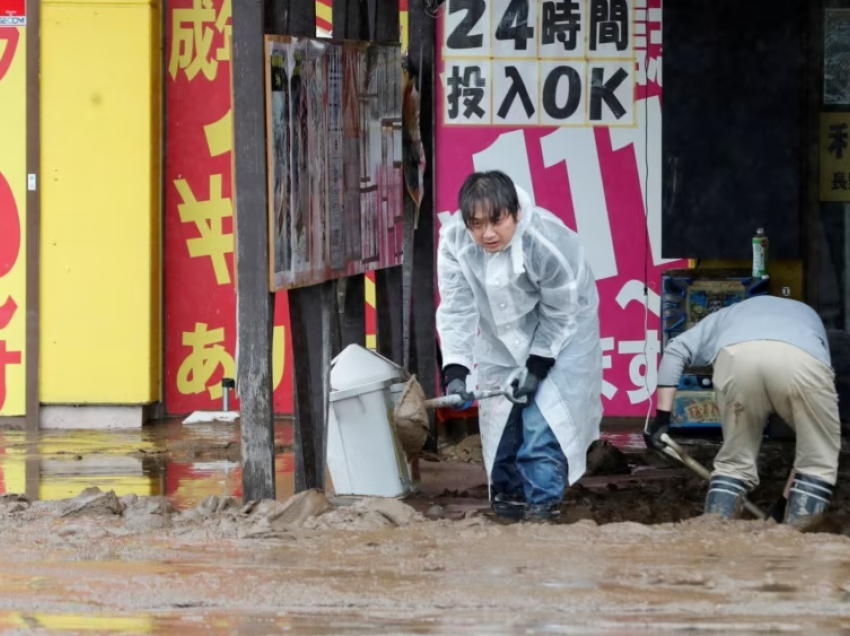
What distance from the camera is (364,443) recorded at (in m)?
7.76

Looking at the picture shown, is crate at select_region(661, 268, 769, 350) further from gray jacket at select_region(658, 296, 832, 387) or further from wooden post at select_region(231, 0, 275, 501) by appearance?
wooden post at select_region(231, 0, 275, 501)

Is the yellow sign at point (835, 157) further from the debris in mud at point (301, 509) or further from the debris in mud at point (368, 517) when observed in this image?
the debris in mud at point (301, 509)

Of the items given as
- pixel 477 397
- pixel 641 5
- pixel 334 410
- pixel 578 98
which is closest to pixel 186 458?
pixel 334 410

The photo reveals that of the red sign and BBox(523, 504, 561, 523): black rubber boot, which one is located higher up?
the red sign

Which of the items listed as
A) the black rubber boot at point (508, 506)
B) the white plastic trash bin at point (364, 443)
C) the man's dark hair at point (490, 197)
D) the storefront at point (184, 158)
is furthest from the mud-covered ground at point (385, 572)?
the storefront at point (184, 158)

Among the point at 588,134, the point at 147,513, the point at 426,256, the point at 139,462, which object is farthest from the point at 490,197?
the point at 588,134

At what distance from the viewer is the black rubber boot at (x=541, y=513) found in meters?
7.01

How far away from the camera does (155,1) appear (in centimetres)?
1062

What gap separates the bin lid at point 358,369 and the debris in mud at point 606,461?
1.71m

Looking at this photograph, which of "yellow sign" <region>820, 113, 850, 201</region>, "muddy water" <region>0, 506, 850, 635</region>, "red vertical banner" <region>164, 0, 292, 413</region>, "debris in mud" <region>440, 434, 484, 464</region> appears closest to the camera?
"muddy water" <region>0, 506, 850, 635</region>

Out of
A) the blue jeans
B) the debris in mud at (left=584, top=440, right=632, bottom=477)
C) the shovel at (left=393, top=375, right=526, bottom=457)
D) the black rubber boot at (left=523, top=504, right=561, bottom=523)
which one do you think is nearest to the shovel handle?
the blue jeans

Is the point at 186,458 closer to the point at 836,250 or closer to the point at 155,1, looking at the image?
the point at 155,1

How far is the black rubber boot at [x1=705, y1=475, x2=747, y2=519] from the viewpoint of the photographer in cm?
692

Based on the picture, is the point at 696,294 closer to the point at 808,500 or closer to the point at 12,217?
the point at 808,500
